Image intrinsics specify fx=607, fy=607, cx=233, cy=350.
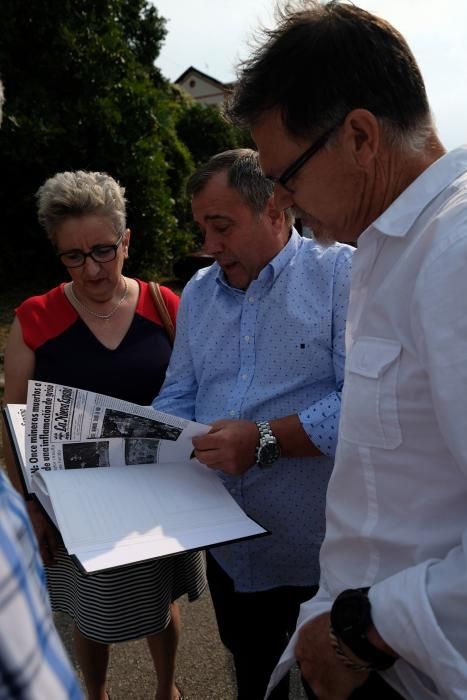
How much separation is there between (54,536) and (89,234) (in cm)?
109

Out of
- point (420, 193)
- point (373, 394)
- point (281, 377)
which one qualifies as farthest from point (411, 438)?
point (281, 377)

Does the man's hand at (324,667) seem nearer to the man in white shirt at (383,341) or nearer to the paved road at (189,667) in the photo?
the man in white shirt at (383,341)

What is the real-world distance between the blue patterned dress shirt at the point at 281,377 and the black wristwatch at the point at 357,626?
650 millimetres

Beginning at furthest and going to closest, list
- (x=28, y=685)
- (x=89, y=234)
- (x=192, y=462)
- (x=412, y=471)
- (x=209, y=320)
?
(x=89, y=234)
(x=209, y=320)
(x=192, y=462)
(x=412, y=471)
(x=28, y=685)

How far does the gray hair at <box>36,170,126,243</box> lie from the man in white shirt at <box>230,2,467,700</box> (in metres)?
1.18

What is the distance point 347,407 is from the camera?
3.54ft

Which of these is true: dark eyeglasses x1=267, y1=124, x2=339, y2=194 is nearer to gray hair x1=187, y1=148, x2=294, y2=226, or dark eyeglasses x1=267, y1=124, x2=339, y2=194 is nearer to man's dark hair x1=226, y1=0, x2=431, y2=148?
man's dark hair x1=226, y1=0, x2=431, y2=148

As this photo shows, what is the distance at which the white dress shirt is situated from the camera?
89 centimetres

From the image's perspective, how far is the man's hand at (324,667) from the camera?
1098 millimetres

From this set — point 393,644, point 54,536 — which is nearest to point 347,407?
point 393,644

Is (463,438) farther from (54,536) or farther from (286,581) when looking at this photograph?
(54,536)

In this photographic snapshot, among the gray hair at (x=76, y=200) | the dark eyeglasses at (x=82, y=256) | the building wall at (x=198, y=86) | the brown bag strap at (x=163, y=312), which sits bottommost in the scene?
the brown bag strap at (x=163, y=312)

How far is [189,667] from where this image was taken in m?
2.56

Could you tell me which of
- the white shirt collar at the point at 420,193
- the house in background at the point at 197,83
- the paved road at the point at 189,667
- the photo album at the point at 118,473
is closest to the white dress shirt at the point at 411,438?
the white shirt collar at the point at 420,193
